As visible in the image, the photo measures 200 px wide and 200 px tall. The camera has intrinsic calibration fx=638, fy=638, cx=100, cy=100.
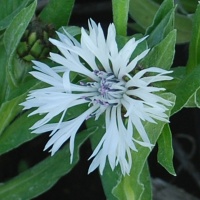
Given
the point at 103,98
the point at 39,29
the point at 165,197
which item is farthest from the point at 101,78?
the point at 165,197

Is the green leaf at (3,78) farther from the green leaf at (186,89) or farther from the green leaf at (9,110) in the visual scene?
the green leaf at (186,89)

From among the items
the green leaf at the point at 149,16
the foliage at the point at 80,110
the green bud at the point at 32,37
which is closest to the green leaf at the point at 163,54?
the foliage at the point at 80,110

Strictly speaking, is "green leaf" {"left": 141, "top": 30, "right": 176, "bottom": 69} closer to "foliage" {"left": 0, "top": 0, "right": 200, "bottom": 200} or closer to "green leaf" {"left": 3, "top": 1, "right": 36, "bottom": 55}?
"foliage" {"left": 0, "top": 0, "right": 200, "bottom": 200}

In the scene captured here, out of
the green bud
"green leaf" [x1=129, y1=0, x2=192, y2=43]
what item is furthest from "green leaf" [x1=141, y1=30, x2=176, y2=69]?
"green leaf" [x1=129, y1=0, x2=192, y2=43]

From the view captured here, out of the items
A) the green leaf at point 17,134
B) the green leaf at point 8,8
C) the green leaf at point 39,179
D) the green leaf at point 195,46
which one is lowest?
the green leaf at point 39,179

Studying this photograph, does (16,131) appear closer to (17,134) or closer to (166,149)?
(17,134)

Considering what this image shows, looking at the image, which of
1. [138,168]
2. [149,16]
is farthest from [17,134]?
[149,16]
